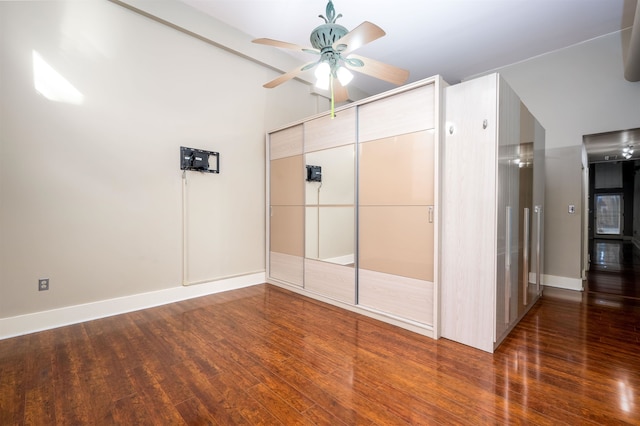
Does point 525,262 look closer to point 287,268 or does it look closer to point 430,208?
point 430,208

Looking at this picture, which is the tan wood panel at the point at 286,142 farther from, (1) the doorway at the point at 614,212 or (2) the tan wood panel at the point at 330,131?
(1) the doorway at the point at 614,212

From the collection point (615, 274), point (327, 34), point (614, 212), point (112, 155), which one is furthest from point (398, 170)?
point (614, 212)

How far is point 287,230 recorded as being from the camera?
4055 mm

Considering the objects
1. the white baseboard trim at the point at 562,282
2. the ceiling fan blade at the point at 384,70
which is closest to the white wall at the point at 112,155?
the ceiling fan blade at the point at 384,70

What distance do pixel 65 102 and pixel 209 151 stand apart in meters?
1.44

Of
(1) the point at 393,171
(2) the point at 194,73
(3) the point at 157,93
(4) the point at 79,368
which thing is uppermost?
(2) the point at 194,73

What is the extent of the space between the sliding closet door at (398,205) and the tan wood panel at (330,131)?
0.45ft

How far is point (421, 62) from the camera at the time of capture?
4.75 meters

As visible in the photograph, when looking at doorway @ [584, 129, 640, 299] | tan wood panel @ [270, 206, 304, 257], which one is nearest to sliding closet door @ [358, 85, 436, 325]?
tan wood panel @ [270, 206, 304, 257]

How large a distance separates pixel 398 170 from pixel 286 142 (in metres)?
1.87

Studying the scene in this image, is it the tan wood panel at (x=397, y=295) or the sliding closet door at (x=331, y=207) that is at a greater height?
the sliding closet door at (x=331, y=207)

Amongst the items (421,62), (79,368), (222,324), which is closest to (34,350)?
(79,368)

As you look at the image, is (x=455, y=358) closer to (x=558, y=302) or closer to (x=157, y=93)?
(x=558, y=302)

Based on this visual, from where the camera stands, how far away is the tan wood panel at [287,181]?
3.88 meters
